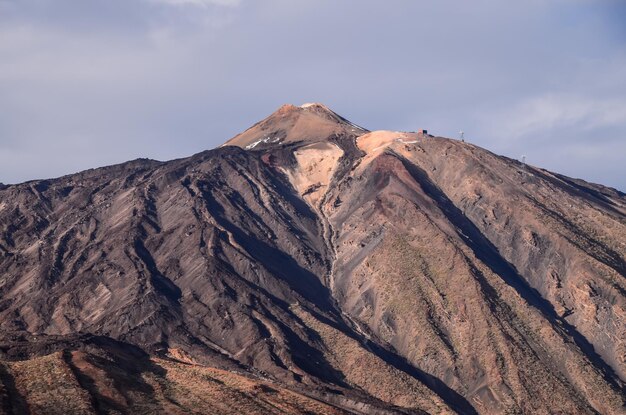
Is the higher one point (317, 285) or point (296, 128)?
point (296, 128)

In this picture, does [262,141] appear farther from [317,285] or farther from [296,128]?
[317,285]

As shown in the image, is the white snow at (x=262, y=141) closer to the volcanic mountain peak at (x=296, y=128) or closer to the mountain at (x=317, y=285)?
the volcanic mountain peak at (x=296, y=128)

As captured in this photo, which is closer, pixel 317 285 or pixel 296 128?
pixel 317 285

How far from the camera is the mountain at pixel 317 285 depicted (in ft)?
291

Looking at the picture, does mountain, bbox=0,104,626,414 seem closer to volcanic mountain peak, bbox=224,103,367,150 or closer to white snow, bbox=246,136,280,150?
volcanic mountain peak, bbox=224,103,367,150

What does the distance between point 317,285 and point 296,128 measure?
5383 cm

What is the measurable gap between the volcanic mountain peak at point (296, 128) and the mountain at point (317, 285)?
527 cm

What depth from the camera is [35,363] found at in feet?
255

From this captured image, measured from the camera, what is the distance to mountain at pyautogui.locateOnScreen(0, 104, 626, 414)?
291 ft

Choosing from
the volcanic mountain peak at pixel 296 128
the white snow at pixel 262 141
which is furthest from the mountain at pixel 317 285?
the white snow at pixel 262 141

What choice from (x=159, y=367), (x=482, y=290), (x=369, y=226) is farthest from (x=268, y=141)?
(x=159, y=367)

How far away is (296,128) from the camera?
173 meters

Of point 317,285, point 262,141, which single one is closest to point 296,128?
point 262,141

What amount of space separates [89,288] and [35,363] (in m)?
39.1
